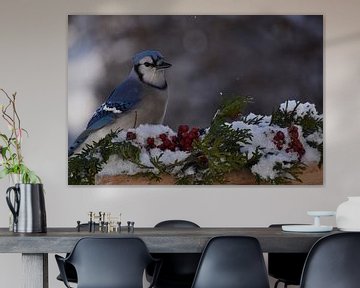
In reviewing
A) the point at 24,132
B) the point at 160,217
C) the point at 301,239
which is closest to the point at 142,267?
the point at 301,239

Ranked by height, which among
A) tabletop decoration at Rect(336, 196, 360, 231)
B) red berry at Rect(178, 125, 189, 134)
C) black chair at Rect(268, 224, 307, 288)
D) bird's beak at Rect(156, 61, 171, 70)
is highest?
bird's beak at Rect(156, 61, 171, 70)

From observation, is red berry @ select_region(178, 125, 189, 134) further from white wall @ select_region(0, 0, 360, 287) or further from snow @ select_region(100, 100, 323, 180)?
white wall @ select_region(0, 0, 360, 287)

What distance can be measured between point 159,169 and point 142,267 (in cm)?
226

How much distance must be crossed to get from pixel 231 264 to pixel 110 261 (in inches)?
23.4

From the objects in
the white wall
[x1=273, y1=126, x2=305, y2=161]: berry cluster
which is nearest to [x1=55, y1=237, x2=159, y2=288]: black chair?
the white wall

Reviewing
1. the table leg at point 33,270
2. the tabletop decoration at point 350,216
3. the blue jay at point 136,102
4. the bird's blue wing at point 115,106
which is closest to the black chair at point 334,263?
the tabletop decoration at point 350,216

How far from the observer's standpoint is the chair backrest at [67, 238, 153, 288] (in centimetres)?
356

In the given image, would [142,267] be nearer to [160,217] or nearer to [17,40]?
[160,217]

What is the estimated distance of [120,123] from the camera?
586 cm

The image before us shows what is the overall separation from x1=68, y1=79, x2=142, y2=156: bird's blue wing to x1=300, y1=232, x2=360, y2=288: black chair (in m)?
2.71

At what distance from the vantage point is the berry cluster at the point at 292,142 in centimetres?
587

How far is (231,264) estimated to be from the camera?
143 inches

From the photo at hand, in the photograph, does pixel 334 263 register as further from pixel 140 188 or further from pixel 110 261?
pixel 140 188

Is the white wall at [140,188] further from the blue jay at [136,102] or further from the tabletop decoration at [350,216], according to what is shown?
the tabletop decoration at [350,216]
